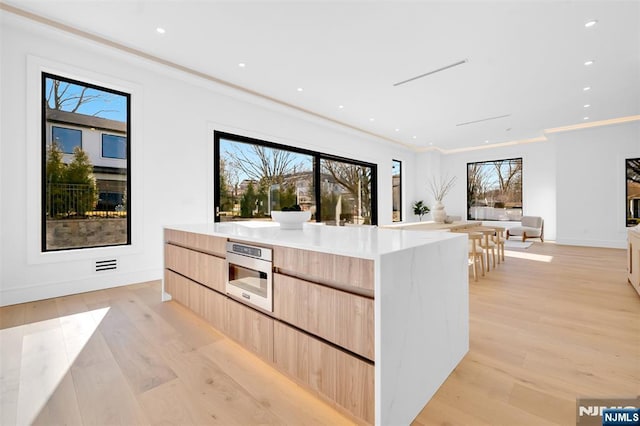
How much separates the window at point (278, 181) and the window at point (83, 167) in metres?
1.26

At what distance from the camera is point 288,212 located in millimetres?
2154

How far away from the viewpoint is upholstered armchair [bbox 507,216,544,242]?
→ 7.33m

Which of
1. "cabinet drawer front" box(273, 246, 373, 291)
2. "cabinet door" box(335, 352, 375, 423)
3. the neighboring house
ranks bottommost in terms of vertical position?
"cabinet door" box(335, 352, 375, 423)

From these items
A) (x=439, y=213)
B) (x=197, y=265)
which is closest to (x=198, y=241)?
(x=197, y=265)

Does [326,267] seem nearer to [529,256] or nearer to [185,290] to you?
[185,290]

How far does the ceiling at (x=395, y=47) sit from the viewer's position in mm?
2705

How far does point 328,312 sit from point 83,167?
12.0 feet

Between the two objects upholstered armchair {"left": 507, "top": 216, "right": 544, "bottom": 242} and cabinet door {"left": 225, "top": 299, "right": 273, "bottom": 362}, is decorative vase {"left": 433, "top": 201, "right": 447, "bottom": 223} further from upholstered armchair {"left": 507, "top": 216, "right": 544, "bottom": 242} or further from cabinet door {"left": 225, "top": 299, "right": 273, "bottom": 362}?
cabinet door {"left": 225, "top": 299, "right": 273, "bottom": 362}

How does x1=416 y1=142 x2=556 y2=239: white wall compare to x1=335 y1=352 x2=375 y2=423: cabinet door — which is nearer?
x1=335 y1=352 x2=375 y2=423: cabinet door

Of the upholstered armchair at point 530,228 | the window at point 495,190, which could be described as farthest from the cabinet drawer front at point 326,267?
the window at point 495,190

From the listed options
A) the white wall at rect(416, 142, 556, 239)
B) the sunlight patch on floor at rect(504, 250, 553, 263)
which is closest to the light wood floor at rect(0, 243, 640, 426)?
the sunlight patch on floor at rect(504, 250, 553, 263)

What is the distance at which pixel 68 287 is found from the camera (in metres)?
3.20

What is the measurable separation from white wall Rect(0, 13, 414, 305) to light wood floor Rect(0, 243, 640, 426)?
494 mm

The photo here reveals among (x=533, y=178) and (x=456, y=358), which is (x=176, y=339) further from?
(x=533, y=178)
